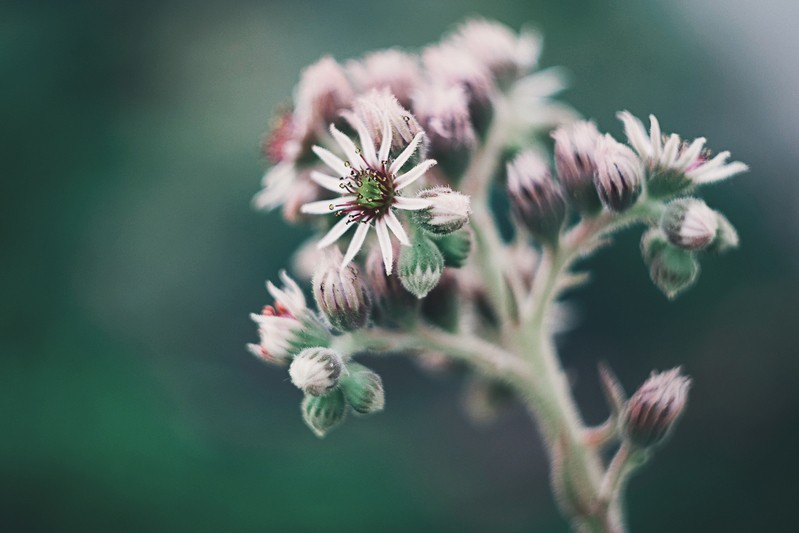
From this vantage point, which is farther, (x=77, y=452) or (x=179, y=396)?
(x=179, y=396)

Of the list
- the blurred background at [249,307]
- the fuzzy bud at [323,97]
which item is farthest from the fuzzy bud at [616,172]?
the blurred background at [249,307]

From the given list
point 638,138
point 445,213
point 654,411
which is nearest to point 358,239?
point 445,213

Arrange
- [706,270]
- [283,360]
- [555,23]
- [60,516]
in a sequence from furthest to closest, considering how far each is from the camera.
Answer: [555,23], [706,270], [60,516], [283,360]

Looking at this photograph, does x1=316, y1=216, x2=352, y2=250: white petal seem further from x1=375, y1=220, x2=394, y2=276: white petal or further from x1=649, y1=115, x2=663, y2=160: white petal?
x1=649, y1=115, x2=663, y2=160: white petal

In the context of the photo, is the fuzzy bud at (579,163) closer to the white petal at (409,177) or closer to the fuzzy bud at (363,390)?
the white petal at (409,177)

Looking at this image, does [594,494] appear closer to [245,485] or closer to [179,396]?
[245,485]

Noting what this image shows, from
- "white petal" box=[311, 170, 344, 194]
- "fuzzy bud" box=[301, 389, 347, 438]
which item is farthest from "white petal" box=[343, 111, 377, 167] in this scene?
"fuzzy bud" box=[301, 389, 347, 438]

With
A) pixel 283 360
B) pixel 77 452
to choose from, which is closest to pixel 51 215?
pixel 77 452
